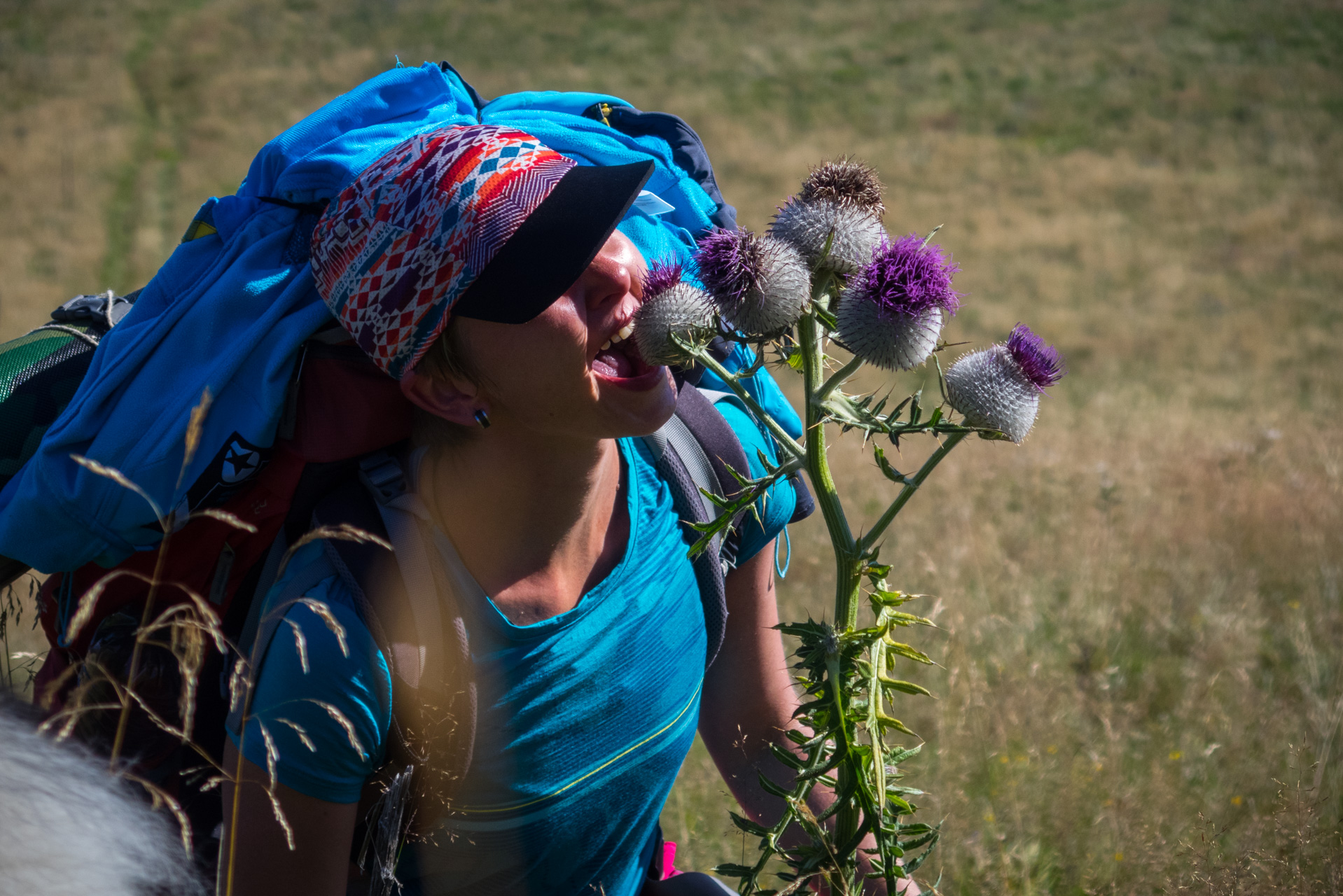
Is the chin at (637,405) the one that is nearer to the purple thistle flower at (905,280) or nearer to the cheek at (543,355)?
the cheek at (543,355)

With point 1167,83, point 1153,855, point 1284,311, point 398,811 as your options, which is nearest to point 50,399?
point 398,811

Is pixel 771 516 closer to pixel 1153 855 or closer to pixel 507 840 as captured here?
pixel 507 840

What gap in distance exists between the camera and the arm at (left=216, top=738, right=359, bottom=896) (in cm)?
178

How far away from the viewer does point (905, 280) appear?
1.67 meters

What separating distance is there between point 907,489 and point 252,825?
130cm

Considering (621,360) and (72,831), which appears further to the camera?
(621,360)

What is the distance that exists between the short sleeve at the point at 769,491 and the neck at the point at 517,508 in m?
0.41

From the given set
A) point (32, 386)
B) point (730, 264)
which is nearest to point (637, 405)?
point (730, 264)

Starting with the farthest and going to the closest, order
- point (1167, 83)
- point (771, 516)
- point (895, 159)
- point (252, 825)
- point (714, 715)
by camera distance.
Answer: point (1167, 83)
point (895, 159)
point (714, 715)
point (771, 516)
point (252, 825)

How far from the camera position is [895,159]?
25688 mm

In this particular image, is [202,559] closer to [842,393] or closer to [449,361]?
[449,361]

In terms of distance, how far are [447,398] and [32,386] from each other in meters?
0.85

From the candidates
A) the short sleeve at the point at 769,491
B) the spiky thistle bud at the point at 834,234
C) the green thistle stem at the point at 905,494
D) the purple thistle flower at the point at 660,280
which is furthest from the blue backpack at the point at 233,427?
the green thistle stem at the point at 905,494

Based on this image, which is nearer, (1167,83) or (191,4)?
(1167,83)
